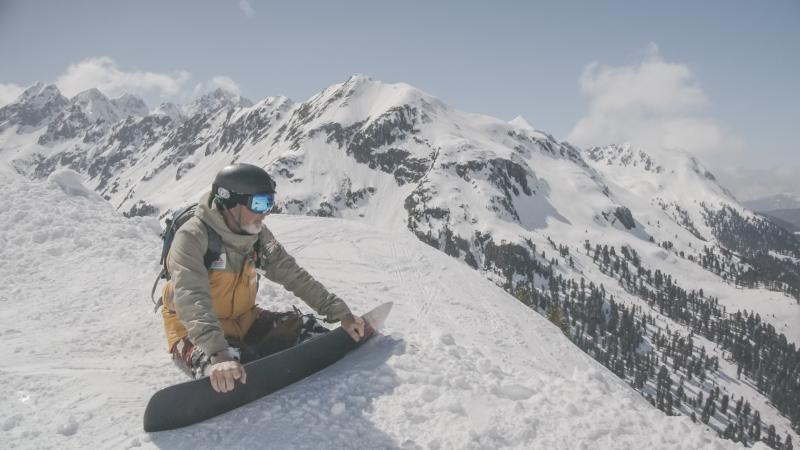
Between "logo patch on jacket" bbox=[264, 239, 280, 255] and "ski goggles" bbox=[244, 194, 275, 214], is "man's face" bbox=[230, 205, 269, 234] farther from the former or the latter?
"logo patch on jacket" bbox=[264, 239, 280, 255]

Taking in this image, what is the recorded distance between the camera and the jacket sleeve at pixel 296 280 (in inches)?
256

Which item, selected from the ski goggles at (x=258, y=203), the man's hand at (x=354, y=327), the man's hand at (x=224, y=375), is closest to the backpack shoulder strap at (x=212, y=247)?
the ski goggles at (x=258, y=203)

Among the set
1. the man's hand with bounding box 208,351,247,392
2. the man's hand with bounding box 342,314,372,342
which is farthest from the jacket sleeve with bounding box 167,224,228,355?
the man's hand with bounding box 342,314,372,342

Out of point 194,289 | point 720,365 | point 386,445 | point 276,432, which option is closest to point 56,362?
point 194,289

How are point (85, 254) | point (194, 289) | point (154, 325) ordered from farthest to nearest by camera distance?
1. point (85, 254)
2. point (154, 325)
3. point (194, 289)

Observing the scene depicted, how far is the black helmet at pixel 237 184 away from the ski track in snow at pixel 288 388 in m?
2.38

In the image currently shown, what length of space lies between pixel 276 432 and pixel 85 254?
29.0 feet

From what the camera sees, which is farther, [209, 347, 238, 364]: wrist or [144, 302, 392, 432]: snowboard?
[209, 347, 238, 364]: wrist

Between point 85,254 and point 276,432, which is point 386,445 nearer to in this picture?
point 276,432

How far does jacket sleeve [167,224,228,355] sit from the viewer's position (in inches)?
186

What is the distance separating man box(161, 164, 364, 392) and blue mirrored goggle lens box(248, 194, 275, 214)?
0.5 inches

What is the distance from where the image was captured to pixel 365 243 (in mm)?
18219

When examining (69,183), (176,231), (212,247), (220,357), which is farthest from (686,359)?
(220,357)

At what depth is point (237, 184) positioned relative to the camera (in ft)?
17.9
